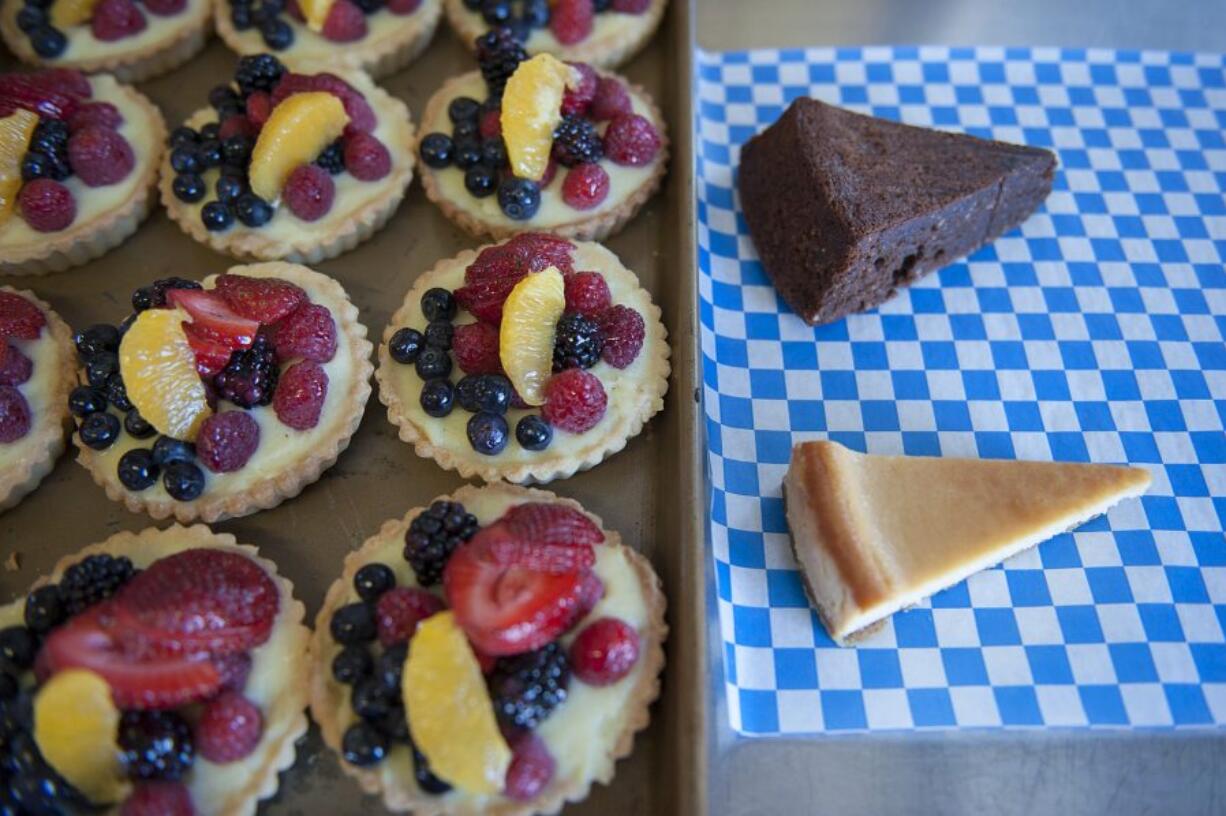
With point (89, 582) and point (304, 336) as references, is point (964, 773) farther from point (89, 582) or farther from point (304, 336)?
point (89, 582)

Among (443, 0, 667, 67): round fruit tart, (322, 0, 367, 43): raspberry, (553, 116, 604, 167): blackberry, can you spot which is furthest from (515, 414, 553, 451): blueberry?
(322, 0, 367, 43): raspberry

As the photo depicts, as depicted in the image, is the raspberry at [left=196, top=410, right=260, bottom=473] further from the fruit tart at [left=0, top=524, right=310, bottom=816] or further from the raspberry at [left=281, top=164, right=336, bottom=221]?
the raspberry at [left=281, top=164, right=336, bottom=221]

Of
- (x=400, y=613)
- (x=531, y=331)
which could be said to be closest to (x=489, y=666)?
(x=400, y=613)

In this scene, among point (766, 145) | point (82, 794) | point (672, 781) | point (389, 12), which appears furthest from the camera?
point (389, 12)

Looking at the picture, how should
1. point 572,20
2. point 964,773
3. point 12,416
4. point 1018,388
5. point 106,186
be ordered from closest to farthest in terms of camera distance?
point 964,773 → point 12,416 → point 1018,388 → point 106,186 → point 572,20

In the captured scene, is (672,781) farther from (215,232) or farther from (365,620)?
(215,232)

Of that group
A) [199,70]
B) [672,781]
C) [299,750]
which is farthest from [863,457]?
[199,70]
